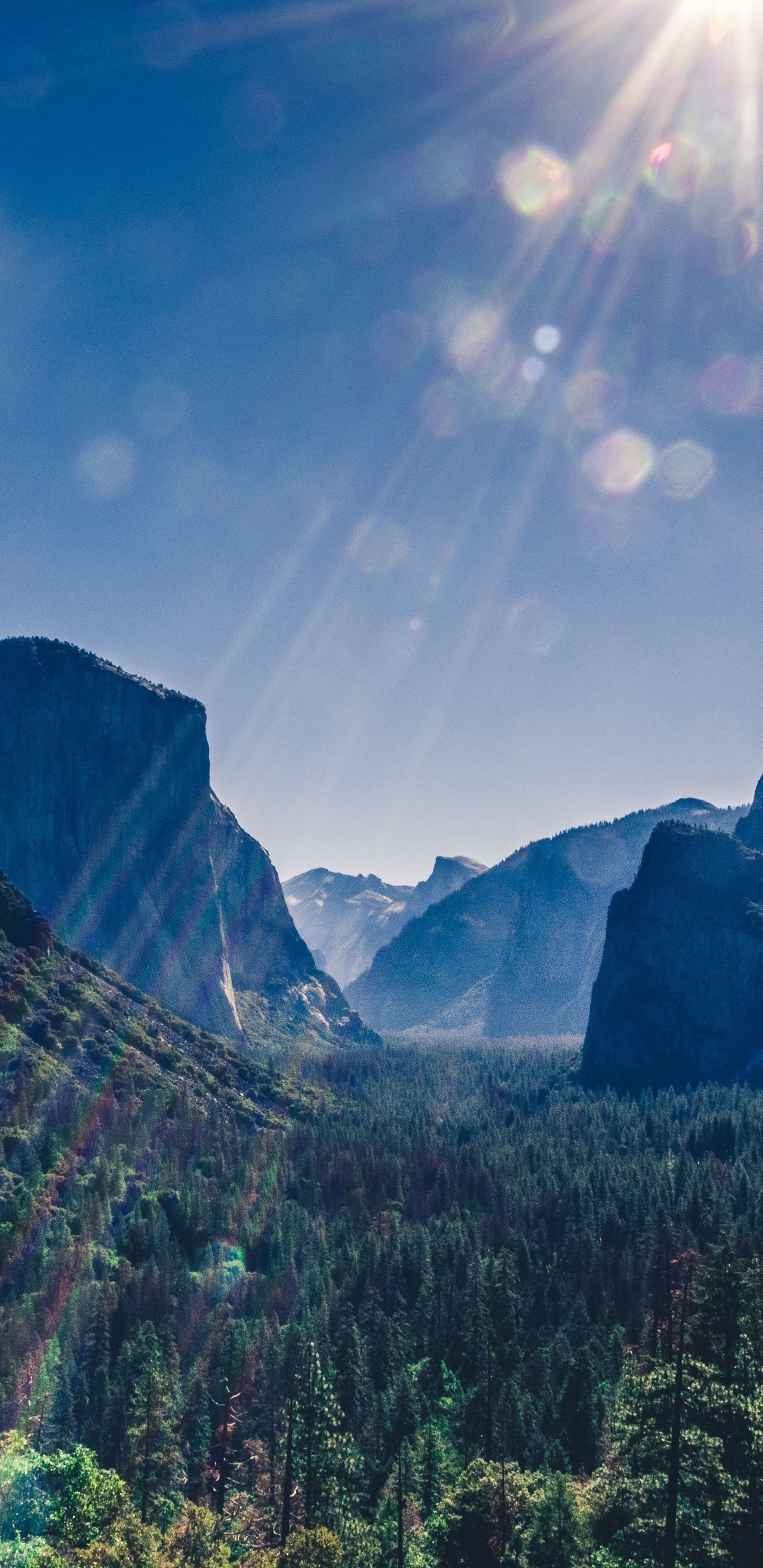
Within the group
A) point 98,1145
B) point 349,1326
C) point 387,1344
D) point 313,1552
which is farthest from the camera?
point 98,1145

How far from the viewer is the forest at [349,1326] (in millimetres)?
38125

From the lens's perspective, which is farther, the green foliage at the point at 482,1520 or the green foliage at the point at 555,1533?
the green foliage at the point at 482,1520

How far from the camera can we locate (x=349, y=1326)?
84.9m

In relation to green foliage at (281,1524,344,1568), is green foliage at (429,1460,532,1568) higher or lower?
higher

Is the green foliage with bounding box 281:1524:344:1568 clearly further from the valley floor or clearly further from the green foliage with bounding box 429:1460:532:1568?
the green foliage with bounding box 429:1460:532:1568

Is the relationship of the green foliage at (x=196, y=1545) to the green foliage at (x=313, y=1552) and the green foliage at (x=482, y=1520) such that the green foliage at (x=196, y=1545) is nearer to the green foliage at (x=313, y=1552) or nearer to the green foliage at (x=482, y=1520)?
the green foliage at (x=313, y=1552)

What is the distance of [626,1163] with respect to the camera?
131 metres

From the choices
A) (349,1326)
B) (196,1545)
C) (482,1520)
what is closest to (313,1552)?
(196,1545)

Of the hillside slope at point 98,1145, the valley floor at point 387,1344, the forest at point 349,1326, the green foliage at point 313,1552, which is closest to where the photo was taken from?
the green foliage at point 313,1552

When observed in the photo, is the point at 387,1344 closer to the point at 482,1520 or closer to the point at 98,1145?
the point at 482,1520

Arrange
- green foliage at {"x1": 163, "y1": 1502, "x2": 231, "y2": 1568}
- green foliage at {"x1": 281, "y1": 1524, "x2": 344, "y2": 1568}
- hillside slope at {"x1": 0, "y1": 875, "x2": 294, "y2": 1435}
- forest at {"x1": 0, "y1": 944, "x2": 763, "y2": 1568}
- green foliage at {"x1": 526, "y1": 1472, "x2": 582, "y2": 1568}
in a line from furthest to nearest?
hillside slope at {"x1": 0, "y1": 875, "x2": 294, "y2": 1435} → green foliage at {"x1": 526, "y1": 1472, "x2": 582, "y2": 1568} → green foliage at {"x1": 163, "y1": 1502, "x2": 231, "y2": 1568} → forest at {"x1": 0, "y1": 944, "x2": 763, "y2": 1568} → green foliage at {"x1": 281, "y1": 1524, "x2": 344, "y2": 1568}

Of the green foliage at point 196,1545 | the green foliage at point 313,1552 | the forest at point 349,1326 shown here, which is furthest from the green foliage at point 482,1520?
the green foliage at point 196,1545

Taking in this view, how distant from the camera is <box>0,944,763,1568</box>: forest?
125 ft

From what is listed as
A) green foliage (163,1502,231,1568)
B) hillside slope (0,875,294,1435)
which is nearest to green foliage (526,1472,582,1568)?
green foliage (163,1502,231,1568)
